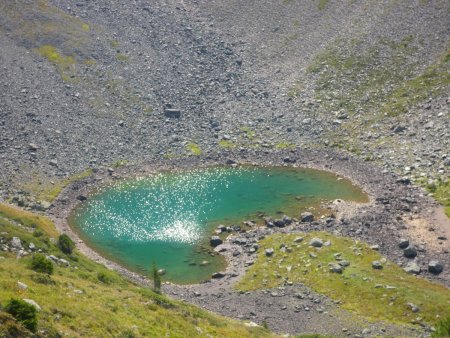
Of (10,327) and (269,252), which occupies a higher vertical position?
(269,252)

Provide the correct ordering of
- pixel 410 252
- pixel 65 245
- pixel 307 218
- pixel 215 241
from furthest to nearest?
pixel 307 218 → pixel 215 241 → pixel 410 252 → pixel 65 245

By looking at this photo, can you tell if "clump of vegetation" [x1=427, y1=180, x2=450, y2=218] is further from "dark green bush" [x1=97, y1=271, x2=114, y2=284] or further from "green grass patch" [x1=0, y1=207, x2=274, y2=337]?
"dark green bush" [x1=97, y1=271, x2=114, y2=284]

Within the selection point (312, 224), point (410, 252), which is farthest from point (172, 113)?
point (410, 252)

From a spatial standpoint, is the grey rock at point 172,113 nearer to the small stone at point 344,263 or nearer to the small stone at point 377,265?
the small stone at point 344,263

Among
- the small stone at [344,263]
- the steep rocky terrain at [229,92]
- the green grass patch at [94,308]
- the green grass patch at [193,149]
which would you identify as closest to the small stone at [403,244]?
the steep rocky terrain at [229,92]

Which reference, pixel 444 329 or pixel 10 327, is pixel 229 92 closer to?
pixel 444 329

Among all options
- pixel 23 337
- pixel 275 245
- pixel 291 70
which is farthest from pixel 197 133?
pixel 23 337

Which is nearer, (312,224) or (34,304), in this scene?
(34,304)
